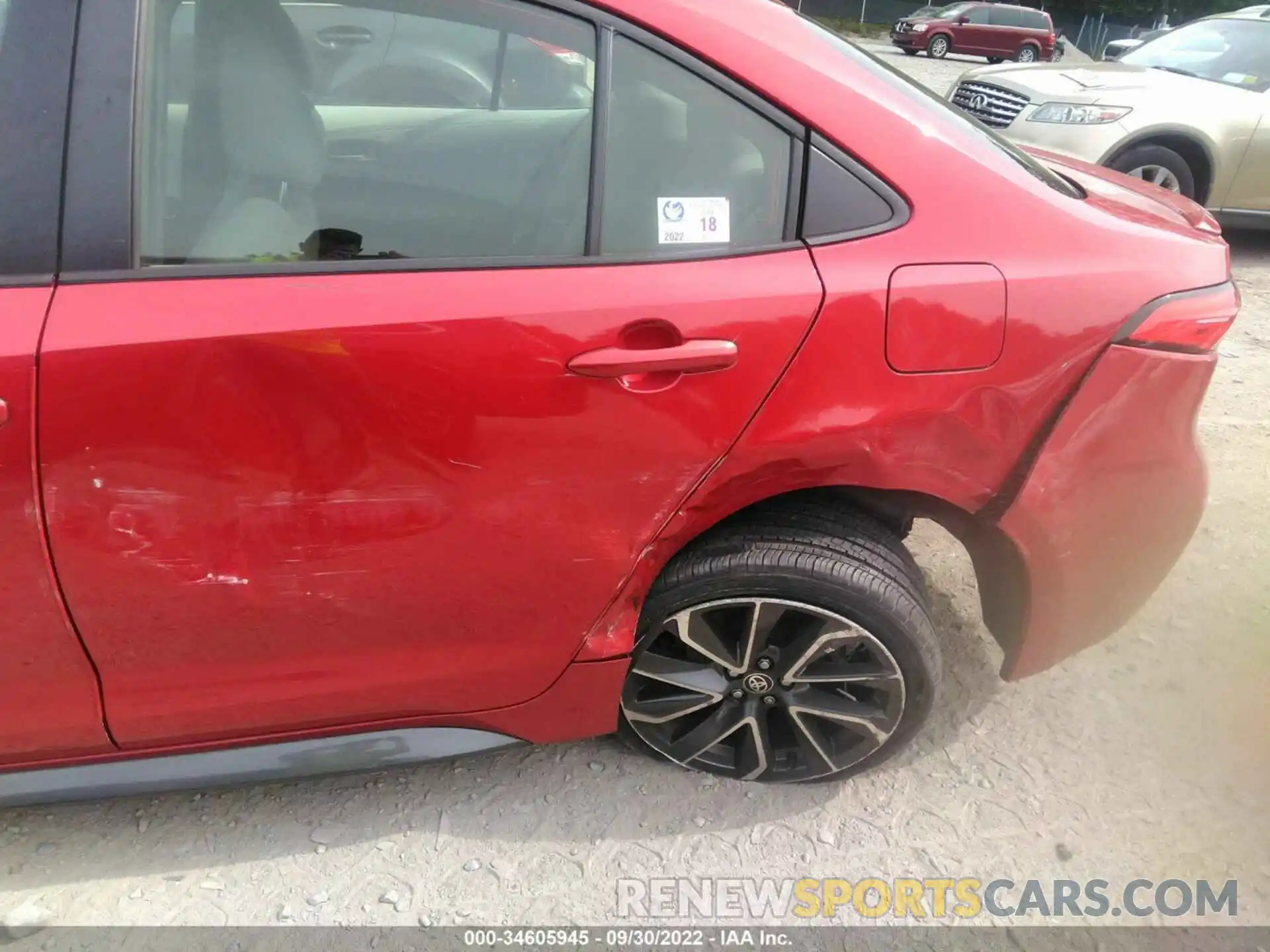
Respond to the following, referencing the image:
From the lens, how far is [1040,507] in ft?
5.67

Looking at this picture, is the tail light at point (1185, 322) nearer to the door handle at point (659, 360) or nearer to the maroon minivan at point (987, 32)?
the door handle at point (659, 360)

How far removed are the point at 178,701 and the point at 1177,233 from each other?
83.2 inches

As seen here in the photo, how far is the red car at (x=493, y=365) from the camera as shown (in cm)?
139

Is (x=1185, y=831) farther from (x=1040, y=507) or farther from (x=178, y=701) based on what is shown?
(x=178, y=701)

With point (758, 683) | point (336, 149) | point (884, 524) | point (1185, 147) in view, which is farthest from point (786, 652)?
point (1185, 147)

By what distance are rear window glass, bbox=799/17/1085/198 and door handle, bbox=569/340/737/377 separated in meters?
0.66

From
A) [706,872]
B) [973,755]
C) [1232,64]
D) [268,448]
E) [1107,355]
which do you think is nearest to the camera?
[268,448]

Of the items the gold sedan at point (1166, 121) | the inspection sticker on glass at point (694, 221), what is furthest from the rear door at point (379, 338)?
the gold sedan at point (1166, 121)

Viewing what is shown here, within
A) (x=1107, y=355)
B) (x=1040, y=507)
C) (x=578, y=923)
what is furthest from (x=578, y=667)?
(x=1107, y=355)

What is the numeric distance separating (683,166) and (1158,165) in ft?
15.9

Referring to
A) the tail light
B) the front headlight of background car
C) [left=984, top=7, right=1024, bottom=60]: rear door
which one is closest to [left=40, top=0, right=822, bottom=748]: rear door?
the tail light

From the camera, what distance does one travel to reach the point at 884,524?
1.98 m

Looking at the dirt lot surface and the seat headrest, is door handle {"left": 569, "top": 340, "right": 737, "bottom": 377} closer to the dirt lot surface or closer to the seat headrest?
the seat headrest

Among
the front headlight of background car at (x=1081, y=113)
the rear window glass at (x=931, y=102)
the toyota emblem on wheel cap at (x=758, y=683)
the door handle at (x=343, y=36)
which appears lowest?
the toyota emblem on wheel cap at (x=758, y=683)
